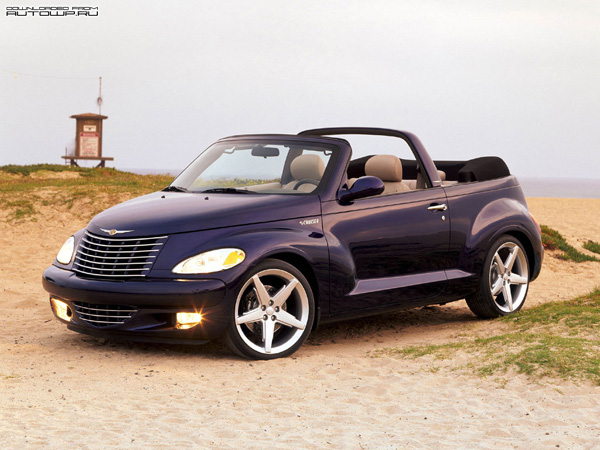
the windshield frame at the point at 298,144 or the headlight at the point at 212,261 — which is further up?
the windshield frame at the point at 298,144

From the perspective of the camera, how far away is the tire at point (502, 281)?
9.14 m

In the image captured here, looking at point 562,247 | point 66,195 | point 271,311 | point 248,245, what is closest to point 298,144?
point 248,245

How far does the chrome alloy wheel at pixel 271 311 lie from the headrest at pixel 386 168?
1834 mm

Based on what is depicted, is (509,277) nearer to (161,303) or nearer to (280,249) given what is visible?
(280,249)

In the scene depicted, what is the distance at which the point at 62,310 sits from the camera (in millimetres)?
7754

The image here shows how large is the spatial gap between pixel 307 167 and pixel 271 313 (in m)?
1.60

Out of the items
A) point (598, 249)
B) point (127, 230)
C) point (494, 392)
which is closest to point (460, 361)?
point (494, 392)

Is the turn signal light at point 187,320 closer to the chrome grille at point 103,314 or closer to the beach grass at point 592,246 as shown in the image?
the chrome grille at point 103,314

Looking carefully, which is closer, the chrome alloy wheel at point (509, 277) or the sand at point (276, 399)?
the sand at point (276, 399)

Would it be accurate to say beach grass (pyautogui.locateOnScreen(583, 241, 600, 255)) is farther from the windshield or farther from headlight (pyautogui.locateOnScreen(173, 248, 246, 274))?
headlight (pyautogui.locateOnScreen(173, 248, 246, 274))

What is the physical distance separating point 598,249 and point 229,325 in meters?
14.1

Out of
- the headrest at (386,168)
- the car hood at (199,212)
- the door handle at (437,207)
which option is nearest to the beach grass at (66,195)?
the headrest at (386,168)

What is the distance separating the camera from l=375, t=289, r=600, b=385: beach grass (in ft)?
22.3

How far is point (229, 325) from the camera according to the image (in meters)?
7.04
